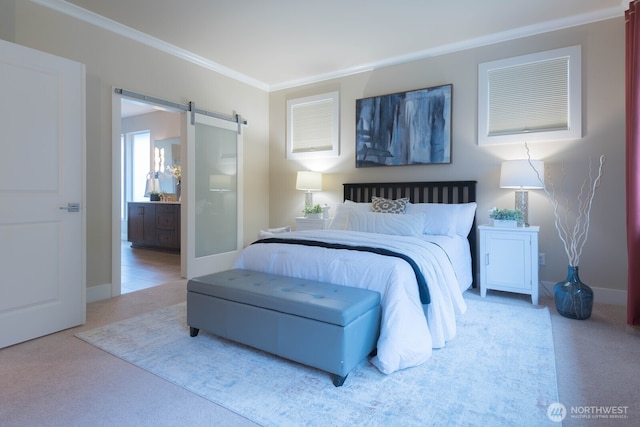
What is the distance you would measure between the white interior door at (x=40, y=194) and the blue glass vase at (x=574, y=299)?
4.03 metres

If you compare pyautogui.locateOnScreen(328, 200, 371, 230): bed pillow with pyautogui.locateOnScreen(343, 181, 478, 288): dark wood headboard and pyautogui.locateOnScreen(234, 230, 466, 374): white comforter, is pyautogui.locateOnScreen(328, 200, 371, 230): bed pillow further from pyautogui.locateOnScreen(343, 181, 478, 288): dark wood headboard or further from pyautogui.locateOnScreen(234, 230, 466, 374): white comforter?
pyautogui.locateOnScreen(234, 230, 466, 374): white comforter

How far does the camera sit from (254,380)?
6.31 feet

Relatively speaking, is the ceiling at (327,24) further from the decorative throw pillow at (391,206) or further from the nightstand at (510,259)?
the nightstand at (510,259)

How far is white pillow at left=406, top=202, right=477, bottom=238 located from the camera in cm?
361

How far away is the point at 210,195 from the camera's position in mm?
4637

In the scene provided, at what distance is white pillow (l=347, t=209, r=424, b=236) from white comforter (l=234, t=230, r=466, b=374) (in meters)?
0.43

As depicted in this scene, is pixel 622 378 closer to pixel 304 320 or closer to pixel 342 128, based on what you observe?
pixel 304 320

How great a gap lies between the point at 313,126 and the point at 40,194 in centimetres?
350

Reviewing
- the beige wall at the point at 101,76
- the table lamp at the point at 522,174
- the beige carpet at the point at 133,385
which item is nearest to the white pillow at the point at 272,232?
the beige wall at the point at 101,76

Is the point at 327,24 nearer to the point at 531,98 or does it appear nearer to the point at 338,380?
the point at 531,98

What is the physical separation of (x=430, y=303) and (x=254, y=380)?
1.21m

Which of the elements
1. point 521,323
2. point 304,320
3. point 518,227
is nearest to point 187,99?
point 304,320

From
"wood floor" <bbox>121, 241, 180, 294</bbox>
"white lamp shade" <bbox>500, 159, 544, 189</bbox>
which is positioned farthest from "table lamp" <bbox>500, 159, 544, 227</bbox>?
"wood floor" <bbox>121, 241, 180, 294</bbox>

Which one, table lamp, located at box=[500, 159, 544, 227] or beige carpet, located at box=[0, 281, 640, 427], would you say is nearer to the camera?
beige carpet, located at box=[0, 281, 640, 427]
